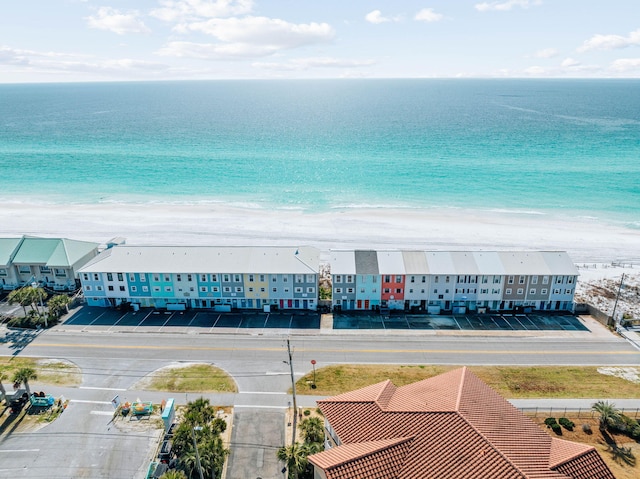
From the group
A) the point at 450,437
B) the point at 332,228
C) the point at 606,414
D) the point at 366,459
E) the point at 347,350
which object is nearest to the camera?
the point at 366,459

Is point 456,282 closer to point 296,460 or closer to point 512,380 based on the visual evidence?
point 512,380

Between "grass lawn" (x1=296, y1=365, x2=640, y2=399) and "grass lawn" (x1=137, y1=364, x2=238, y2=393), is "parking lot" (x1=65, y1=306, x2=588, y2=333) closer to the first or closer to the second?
"grass lawn" (x1=137, y1=364, x2=238, y2=393)

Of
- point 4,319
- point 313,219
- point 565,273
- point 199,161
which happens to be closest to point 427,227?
point 313,219

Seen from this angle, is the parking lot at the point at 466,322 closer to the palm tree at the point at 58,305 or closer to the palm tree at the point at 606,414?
the palm tree at the point at 606,414

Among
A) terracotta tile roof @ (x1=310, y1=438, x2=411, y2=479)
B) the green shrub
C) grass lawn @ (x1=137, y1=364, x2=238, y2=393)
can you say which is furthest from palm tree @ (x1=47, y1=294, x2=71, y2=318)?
the green shrub

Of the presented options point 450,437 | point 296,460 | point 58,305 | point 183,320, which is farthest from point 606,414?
point 58,305
